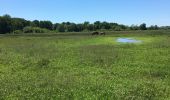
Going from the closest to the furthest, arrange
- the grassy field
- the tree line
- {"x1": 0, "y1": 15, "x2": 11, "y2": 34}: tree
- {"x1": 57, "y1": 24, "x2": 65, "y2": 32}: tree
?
the grassy field → {"x1": 0, "y1": 15, "x2": 11, "y2": 34}: tree → the tree line → {"x1": 57, "y1": 24, "x2": 65, "y2": 32}: tree

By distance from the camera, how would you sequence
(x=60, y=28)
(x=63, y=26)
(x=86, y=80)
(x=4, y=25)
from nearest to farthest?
(x=86, y=80) < (x=4, y=25) < (x=60, y=28) < (x=63, y=26)

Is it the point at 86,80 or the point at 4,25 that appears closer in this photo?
→ the point at 86,80

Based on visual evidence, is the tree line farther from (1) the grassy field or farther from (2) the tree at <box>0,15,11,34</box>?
(1) the grassy field

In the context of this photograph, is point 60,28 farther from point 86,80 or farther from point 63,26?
point 86,80

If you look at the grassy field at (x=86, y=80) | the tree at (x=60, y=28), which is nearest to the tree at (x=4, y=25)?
the tree at (x=60, y=28)

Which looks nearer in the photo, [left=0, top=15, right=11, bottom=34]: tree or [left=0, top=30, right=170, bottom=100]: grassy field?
[left=0, top=30, right=170, bottom=100]: grassy field

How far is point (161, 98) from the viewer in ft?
44.2

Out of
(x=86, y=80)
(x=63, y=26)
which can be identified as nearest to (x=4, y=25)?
(x=63, y=26)

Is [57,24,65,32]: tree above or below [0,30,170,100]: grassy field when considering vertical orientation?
below

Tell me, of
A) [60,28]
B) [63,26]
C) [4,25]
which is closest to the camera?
[4,25]

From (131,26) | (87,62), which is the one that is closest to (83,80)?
(87,62)

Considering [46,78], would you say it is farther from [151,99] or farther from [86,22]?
[86,22]

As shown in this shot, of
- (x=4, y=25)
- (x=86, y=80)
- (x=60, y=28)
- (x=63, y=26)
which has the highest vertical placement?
(x=86, y=80)

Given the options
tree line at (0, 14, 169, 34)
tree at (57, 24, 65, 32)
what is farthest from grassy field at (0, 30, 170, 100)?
tree at (57, 24, 65, 32)
